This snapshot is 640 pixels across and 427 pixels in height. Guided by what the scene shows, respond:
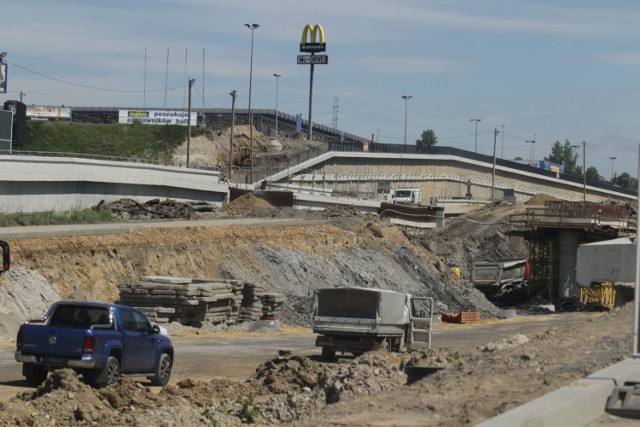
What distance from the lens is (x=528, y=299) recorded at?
74125 millimetres

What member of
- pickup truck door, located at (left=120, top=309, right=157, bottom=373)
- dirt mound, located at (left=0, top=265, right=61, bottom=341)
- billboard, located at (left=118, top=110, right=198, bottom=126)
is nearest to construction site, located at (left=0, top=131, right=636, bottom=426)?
dirt mound, located at (left=0, top=265, right=61, bottom=341)

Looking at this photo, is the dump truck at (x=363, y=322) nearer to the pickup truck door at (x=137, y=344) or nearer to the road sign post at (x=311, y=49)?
the pickup truck door at (x=137, y=344)

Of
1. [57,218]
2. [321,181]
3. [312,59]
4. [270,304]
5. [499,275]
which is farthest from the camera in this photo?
[312,59]

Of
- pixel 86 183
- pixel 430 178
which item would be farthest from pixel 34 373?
pixel 430 178

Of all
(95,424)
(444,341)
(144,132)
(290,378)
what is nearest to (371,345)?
(290,378)

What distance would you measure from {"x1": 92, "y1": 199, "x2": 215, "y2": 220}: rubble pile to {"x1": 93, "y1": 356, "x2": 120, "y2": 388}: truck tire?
38.9 meters

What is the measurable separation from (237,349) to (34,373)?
38.8 feet

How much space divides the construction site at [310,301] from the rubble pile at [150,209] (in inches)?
10.6

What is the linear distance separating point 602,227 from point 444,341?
119ft

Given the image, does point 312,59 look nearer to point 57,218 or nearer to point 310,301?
point 57,218

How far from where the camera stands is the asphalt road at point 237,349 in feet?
80.4

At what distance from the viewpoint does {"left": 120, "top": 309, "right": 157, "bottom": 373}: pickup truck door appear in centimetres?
2086

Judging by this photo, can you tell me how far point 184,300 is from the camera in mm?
36656

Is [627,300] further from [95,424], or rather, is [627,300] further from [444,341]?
[444,341]
